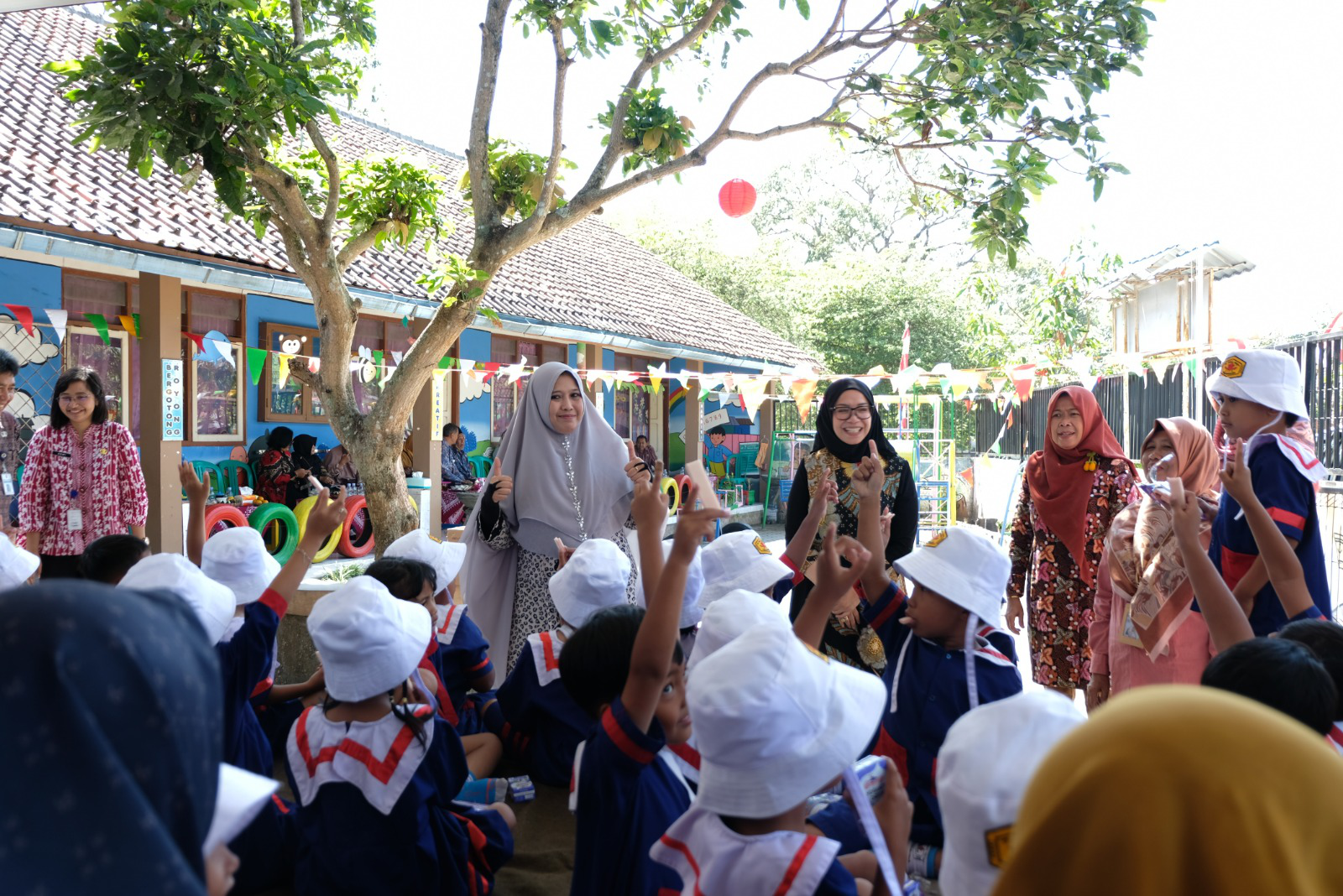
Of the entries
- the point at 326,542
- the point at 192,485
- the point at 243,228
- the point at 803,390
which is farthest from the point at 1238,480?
the point at 243,228

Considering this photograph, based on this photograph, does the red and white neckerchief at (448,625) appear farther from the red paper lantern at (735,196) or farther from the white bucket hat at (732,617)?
the red paper lantern at (735,196)

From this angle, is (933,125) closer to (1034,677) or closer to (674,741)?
(1034,677)

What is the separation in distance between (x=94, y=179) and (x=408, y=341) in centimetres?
410

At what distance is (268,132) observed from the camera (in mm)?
4750

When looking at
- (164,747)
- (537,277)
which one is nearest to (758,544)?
(164,747)

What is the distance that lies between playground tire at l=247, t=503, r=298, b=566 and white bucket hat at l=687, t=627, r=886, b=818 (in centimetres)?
688

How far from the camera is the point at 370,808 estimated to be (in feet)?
7.52

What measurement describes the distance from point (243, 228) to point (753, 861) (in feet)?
28.5

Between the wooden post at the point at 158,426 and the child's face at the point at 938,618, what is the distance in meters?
5.55

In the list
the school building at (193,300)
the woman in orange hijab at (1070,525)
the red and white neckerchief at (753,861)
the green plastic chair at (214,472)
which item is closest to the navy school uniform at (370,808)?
the red and white neckerchief at (753,861)

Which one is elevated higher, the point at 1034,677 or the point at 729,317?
the point at 729,317

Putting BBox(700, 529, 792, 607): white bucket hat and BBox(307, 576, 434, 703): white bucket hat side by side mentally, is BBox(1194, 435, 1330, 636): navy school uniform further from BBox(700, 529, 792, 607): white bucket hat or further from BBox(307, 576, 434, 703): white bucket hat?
BBox(307, 576, 434, 703): white bucket hat

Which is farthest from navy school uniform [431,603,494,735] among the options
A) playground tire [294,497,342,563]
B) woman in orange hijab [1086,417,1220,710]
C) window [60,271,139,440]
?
window [60,271,139,440]

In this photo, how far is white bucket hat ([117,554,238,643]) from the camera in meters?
2.59
